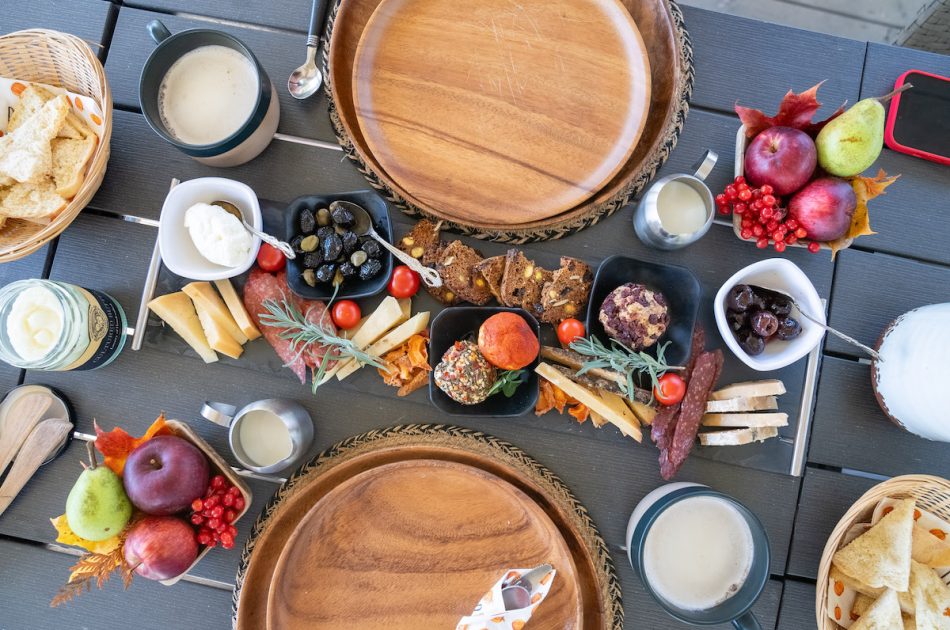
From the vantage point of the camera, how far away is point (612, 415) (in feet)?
3.52

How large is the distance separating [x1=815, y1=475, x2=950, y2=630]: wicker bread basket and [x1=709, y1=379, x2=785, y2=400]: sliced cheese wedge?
23cm

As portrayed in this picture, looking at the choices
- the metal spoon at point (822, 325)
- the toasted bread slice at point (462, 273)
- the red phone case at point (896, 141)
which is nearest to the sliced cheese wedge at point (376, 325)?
the toasted bread slice at point (462, 273)

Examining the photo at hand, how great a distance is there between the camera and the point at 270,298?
3.63 ft

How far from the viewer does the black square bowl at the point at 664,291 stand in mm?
1069

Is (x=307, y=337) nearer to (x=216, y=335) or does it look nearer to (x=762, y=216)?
(x=216, y=335)

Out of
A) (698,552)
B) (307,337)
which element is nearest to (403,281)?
(307,337)

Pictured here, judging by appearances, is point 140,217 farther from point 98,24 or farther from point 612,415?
point 612,415

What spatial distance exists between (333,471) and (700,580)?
68 centimetres

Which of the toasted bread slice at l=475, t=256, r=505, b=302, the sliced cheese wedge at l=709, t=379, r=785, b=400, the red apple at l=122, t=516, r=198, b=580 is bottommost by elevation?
the red apple at l=122, t=516, r=198, b=580

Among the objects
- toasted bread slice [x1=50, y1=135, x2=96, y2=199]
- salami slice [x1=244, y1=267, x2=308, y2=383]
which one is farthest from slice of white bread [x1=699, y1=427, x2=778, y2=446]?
toasted bread slice [x1=50, y1=135, x2=96, y2=199]

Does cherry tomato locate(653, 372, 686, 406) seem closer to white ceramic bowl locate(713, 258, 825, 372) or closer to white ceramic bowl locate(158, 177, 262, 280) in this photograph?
white ceramic bowl locate(713, 258, 825, 372)

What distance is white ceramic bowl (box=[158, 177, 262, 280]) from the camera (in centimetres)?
102

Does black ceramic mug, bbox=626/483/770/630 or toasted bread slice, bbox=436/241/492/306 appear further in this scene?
toasted bread slice, bbox=436/241/492/306

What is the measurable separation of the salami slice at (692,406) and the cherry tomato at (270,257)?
812mm
